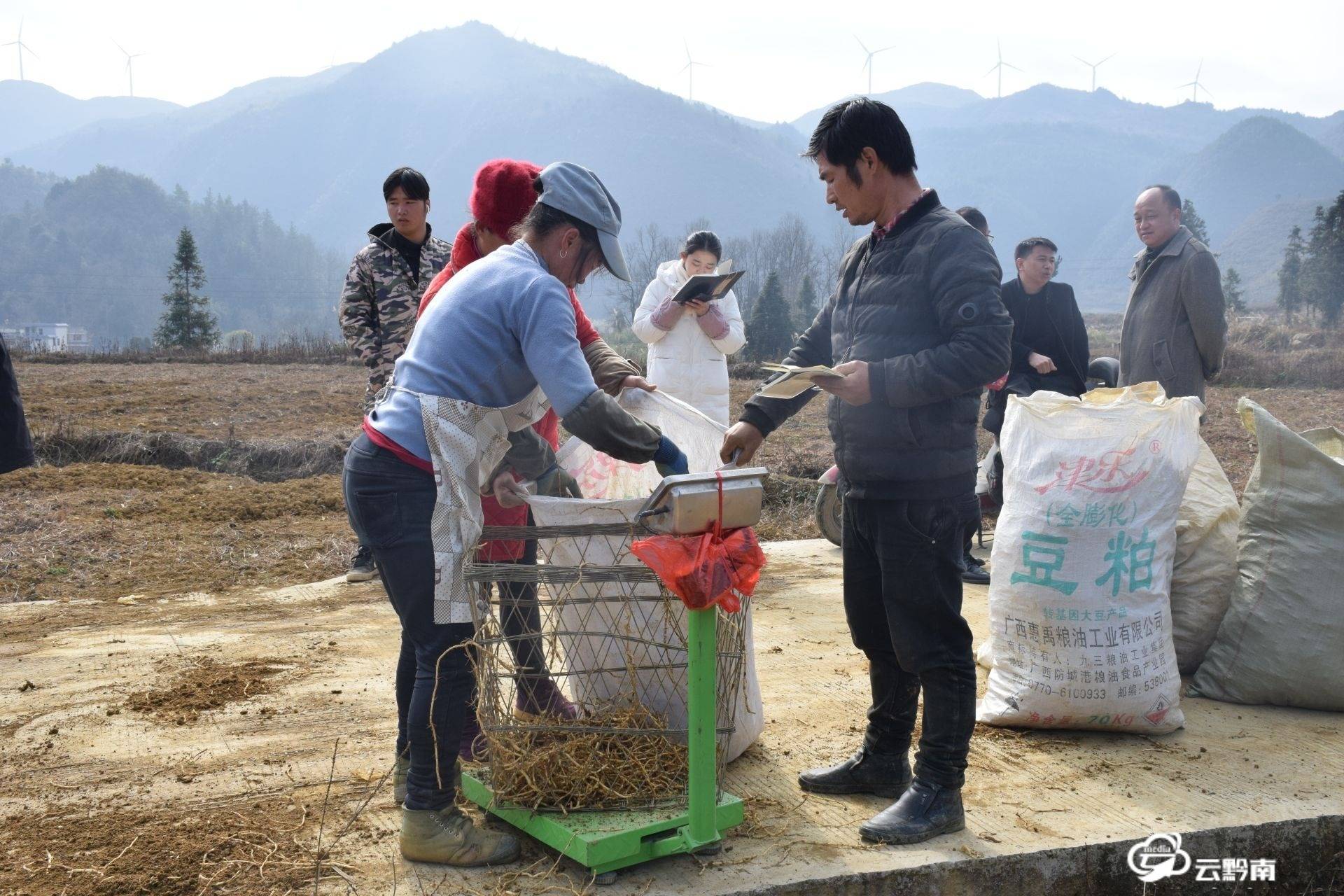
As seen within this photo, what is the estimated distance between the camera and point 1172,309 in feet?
13.6

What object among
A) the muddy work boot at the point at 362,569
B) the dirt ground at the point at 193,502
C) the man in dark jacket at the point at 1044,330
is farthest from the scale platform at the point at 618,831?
the man in dark jacket at the point at 1044,330

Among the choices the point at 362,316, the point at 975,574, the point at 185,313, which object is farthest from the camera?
the point at 185,313

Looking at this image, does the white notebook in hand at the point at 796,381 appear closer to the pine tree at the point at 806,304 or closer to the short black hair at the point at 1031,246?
the short black hair at the point at 1031,246

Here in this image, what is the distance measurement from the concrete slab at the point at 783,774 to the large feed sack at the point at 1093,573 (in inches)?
4.8

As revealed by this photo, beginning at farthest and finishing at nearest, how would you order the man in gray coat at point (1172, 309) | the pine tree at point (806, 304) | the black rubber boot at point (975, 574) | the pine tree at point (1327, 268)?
1. the pine tree at point (806, 304)
2. the pine tree at point (1327, 268)
3. the black rubber boot at point (975, 574)
4. the man in gray coat at point (1172, 309)

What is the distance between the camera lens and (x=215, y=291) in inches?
4178

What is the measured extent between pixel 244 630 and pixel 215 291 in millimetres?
112991

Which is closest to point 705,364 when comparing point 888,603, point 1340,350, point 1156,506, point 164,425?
point 1156,506

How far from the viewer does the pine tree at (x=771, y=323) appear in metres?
36.7

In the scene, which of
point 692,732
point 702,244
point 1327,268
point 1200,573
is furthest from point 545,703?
point 1327,268

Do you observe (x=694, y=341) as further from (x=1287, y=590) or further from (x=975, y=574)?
(x=1287, y=590)

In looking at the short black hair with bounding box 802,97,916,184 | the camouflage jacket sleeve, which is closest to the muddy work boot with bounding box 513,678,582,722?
the short black hair with bounding box 802,97,916,184

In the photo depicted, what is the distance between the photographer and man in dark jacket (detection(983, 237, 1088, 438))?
4.93 metres

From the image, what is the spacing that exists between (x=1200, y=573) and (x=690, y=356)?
2.53 m
